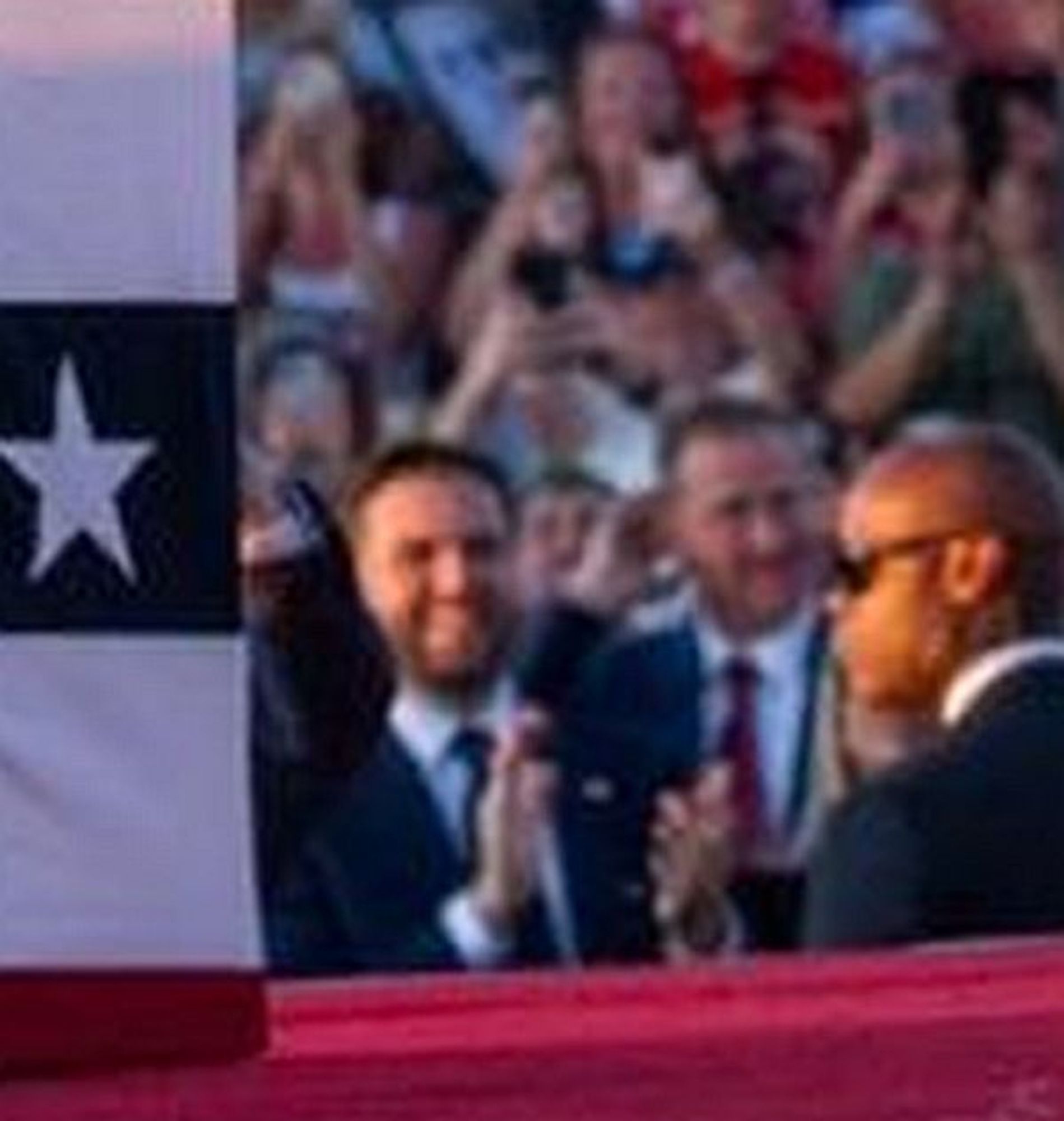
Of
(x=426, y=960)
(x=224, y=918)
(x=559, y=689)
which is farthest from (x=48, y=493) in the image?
(x=559, y=689)

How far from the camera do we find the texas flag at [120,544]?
2592 millimetres

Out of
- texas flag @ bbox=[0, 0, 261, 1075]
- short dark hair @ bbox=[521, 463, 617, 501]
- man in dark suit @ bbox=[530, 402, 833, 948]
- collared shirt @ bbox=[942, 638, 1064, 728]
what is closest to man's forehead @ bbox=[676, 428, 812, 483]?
man in dark suit @ bbox=[530, 402, 833, 948]

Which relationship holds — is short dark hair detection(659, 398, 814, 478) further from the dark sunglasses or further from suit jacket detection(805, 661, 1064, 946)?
suit jacket detection(805, 661, 1064, 946)

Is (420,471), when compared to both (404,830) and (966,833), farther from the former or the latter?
(966,833)

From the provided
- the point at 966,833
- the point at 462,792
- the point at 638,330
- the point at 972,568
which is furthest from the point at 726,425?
the point at 966,833

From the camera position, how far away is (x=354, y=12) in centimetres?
505

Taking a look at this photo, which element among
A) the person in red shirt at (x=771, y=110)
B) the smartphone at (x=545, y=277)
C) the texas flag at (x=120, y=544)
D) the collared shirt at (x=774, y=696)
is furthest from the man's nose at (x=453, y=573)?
the texas flag at (x=120, y=544)

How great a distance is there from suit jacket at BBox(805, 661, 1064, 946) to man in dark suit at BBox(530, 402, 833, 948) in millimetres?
1545

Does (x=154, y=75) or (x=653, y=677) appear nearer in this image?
(x=154, y=75)

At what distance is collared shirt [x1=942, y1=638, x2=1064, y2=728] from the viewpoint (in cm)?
317

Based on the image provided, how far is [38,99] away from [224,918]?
1.47 feet

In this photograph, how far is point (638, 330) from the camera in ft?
16.8

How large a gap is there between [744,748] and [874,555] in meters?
1.49

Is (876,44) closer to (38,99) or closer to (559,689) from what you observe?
(559,689)
